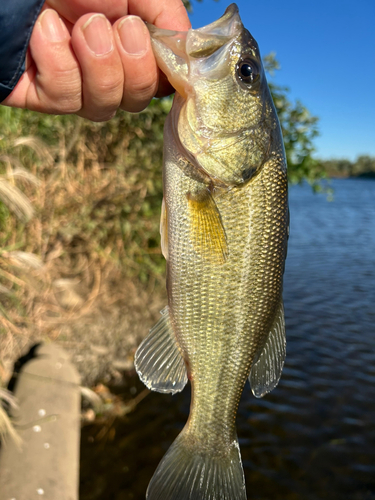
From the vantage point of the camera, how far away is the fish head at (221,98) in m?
1.69

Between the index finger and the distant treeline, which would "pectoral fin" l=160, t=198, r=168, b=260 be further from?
the distant treeline

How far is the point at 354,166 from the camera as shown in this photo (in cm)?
8062

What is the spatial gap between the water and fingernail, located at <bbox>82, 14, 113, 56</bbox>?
13.6 ft

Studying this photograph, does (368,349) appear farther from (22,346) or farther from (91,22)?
(91,22)

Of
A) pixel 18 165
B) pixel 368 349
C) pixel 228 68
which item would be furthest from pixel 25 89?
pixel 368 349

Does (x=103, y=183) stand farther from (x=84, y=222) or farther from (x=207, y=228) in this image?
(x=207, y=228)

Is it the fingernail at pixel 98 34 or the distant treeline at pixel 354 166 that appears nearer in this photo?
the fingernail at pixel 98 34

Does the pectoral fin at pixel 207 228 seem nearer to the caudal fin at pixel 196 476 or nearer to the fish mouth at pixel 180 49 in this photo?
the fish mouth at pixel 180 49

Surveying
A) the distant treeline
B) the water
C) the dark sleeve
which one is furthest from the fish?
the distant treeline

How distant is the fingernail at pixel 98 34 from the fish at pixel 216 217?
0.20 metres

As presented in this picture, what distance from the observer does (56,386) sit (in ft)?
14.1

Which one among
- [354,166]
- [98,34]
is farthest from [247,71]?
[354,166]

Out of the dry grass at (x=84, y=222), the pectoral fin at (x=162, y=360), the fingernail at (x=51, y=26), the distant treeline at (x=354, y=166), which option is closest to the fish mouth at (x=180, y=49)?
the fingernail at (x=51, y=26)

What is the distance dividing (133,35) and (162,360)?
142cm
